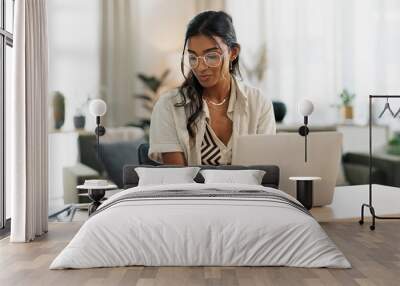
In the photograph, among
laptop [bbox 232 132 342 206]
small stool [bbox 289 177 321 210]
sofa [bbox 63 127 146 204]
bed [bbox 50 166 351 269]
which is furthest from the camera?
sofa [bbox 63 127 146 204]

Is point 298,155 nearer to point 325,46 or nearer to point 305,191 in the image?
point 305,191

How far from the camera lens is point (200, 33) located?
21.4 feet

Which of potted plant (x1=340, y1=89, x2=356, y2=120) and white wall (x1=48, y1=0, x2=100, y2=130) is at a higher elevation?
white wall (x1=48, y1=0, x2=100, y2=130)

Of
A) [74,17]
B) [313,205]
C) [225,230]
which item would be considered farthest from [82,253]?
[74,17]

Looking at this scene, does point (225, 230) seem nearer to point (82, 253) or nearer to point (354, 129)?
point (82, 253)

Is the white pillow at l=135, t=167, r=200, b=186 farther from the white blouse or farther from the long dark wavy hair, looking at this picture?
the long dark wavy hair

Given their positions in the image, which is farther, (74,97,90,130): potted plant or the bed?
(74,97,90,130): potted plant

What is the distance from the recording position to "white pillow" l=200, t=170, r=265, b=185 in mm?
5633

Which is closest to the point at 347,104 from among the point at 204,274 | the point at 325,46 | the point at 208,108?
the point at 325,46

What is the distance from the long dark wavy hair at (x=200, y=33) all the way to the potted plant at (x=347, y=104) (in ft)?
8.81

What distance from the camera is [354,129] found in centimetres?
882

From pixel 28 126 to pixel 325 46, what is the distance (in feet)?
16.0

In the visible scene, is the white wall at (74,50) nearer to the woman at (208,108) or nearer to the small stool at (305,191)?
the woman at (208,108)

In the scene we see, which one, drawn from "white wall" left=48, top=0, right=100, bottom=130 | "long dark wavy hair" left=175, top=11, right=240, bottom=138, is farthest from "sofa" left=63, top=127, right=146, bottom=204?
"long dark wavy hair" left=175, top=11, right=240, bottom=138
